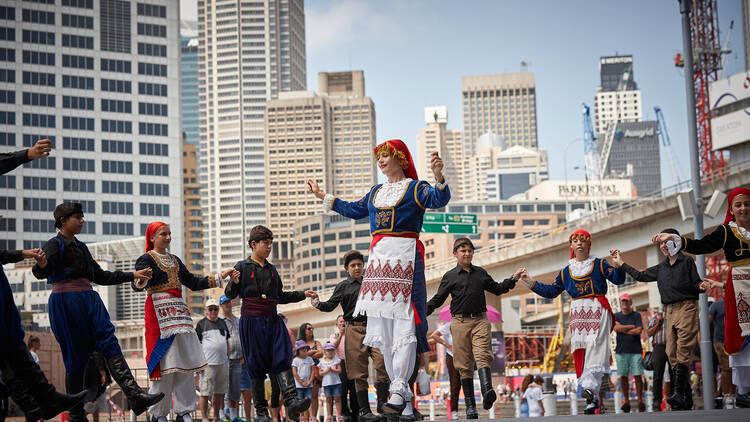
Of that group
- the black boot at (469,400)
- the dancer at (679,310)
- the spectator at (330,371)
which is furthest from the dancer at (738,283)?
the spectator at (330,371)

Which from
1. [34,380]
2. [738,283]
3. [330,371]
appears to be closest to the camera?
[34,380]

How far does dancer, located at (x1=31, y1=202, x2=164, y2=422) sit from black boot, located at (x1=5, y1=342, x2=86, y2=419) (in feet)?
2.70

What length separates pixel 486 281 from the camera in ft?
33.7

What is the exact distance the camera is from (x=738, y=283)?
8.62 meters

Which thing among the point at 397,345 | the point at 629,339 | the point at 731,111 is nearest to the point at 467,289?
the point at 397,345

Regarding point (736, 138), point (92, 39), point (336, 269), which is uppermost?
point (92, 39)

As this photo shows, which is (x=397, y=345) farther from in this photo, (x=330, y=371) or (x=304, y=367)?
(x=304, y=367)

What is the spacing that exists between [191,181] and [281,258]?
42516 mm

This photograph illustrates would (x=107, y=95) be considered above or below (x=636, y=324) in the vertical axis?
above

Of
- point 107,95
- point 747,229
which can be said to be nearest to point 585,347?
point 747,229

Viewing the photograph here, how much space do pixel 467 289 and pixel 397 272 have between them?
7.23 ft

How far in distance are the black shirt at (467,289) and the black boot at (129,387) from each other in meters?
3.30

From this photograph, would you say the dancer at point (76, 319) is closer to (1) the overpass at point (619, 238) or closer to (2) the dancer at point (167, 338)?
(2) the dancer at point (167, 338)

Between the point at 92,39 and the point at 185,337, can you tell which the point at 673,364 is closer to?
the point at 185,337
